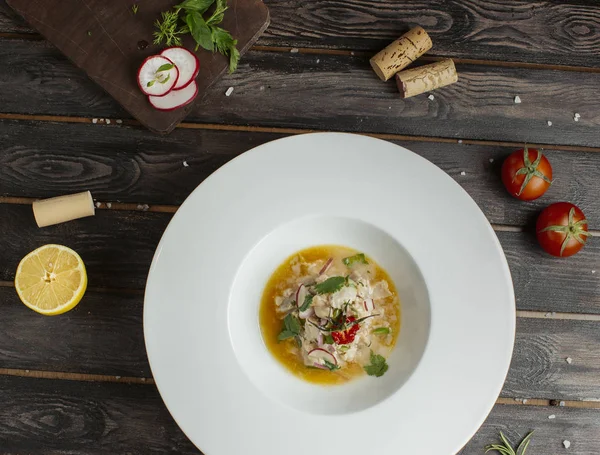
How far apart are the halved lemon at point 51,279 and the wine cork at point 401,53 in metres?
1.69

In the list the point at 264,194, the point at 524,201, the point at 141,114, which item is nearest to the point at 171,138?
the point at 141,114

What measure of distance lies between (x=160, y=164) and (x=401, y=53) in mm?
1285

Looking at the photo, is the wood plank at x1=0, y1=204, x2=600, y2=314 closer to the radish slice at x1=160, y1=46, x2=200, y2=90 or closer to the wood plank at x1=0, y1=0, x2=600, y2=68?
the radish slice at x1=160, y1=46, x2=200, y2=90

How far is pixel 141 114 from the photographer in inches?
108

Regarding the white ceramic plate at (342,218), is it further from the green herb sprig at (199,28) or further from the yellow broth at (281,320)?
the green herb sprig at (199,28)

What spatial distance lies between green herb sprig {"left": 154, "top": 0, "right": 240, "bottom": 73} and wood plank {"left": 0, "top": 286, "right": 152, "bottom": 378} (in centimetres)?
124

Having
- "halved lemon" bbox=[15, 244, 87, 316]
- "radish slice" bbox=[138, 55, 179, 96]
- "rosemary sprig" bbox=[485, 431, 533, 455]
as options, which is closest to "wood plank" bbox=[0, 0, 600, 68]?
"radish slice" bbox=[138, 55, 179, 96]

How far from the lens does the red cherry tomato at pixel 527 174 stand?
2684mm

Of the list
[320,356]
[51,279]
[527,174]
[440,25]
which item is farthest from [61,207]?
[527,174]

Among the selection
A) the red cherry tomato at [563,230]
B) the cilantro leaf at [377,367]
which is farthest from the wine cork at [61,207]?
the red cherry tomato at [563,230]

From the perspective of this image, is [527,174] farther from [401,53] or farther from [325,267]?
[325,267]

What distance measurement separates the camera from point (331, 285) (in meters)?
2.63

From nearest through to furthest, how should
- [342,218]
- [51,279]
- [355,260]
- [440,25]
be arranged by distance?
[342,218] < [51,279] < [355,260] < [440,25]

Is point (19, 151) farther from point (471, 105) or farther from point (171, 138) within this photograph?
point (471, 105)
